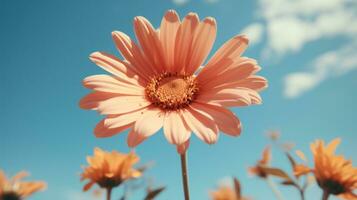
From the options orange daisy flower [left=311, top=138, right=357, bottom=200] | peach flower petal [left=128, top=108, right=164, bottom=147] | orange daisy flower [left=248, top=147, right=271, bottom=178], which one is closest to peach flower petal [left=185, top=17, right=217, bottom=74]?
peach flower petal [left=128, top=108, right=164, bottom=147]

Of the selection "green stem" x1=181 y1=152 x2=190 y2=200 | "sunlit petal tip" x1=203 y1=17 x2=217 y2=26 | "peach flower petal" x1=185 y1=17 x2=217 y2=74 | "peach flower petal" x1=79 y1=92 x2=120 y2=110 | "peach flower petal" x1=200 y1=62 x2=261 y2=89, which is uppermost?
"sunlit petal tip" x1=203 y1=17 x2=217 y2=26

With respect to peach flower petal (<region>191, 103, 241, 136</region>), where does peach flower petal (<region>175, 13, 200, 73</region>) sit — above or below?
above

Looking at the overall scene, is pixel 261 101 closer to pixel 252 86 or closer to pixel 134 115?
pixel 252 86

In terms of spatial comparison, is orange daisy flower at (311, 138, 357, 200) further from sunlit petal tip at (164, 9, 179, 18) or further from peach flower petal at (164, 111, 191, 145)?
sunlit petal tip at (164, 9, 179, 18)

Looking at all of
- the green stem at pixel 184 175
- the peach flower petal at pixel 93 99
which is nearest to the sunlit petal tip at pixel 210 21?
the peach flower petal at pixel 93 99

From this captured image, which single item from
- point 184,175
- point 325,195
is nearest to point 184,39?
point 184,175

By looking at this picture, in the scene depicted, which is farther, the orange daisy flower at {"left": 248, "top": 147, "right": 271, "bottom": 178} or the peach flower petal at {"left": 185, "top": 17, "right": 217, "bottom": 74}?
the orange daisy flower at {"left": 248, "top": 147, "right": 271, "bottom": 178}

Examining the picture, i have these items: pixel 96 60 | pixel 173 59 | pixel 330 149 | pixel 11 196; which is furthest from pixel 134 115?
pixel 11 196

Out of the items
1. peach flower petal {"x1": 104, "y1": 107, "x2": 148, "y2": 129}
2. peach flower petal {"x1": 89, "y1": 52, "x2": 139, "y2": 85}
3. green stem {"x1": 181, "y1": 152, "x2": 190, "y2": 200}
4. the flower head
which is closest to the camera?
green stem {"x1": 181, "y1": 152, "x2": 190, "y2": 200}
